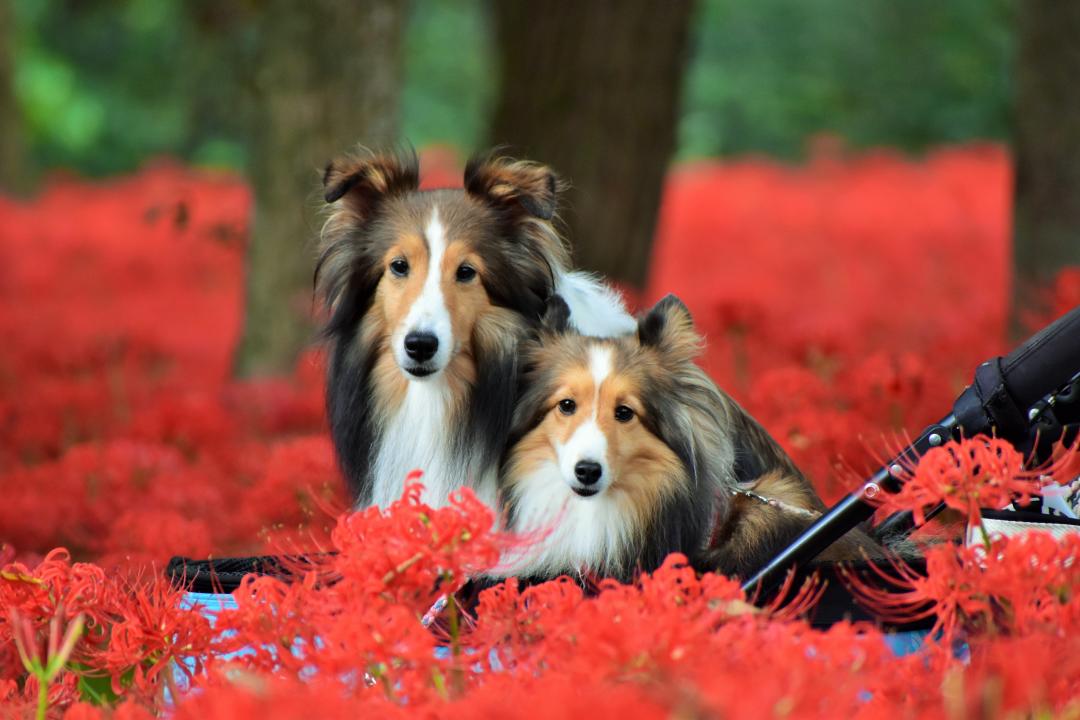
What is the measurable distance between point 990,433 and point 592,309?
1.35 m

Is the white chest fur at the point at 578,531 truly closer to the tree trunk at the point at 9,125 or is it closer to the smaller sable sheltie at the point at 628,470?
A: the smaller sable sheltie at the point at 628,470

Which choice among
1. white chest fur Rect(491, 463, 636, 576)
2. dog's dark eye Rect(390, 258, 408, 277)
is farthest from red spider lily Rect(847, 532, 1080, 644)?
dog's dark eye Rect(390, 258, 408, 277)

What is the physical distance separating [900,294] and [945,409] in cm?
714

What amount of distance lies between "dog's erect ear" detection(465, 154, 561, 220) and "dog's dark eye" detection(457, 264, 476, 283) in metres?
0.23

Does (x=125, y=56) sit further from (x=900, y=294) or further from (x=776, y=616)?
Result: (x=776, y=616)

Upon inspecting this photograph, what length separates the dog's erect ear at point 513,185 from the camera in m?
4.04

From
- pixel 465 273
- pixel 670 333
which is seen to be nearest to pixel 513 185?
pixel 465 273

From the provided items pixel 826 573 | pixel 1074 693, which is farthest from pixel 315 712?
pixel 826 573

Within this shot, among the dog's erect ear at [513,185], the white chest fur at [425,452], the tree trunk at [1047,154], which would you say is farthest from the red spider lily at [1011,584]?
the tree trunk at [1047,154]

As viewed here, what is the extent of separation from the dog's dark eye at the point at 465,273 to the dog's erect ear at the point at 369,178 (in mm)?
369

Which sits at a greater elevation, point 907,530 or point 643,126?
point 643,126

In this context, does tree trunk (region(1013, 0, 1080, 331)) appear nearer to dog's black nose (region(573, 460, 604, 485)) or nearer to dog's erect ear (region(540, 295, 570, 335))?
dog's erect ear (region(540, 295, 570, 335))

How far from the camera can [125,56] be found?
22.1m

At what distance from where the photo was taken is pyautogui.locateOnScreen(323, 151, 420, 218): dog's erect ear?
4156 millimetres
